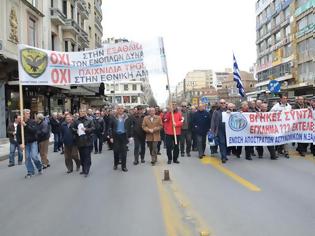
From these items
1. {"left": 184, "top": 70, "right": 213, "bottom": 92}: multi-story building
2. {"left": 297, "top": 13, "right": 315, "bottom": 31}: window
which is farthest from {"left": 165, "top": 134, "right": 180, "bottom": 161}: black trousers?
{"left": 184, "top": 70, "right": 213, "bottom": 92}: multi-story building

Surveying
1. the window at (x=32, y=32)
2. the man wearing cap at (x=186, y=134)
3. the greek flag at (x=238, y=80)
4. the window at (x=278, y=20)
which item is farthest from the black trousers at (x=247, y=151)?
the window at (x=278, y=20)

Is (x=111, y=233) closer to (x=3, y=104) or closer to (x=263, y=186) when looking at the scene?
(x=263, y=186)

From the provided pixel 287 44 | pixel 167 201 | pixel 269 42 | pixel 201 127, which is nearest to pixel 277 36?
pixel 269 42

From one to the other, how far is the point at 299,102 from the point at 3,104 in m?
16.1

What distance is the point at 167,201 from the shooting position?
7336mm

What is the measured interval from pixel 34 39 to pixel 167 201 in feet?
78.8

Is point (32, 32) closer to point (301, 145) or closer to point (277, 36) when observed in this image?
point (301, 145)

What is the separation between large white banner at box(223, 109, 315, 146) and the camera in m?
12.9

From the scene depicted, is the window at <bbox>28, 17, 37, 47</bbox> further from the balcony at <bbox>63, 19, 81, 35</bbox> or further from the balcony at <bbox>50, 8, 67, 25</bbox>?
the balcony at <bbox>63, 19, 81, 35</bbox>

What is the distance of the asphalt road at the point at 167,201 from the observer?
576 cm

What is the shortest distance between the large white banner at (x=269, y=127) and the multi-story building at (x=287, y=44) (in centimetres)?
4046

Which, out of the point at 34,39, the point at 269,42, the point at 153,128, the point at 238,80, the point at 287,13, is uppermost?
the point at 287,13

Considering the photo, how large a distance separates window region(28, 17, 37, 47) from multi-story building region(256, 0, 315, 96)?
35391 mm

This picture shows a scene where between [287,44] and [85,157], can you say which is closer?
[85,157]
